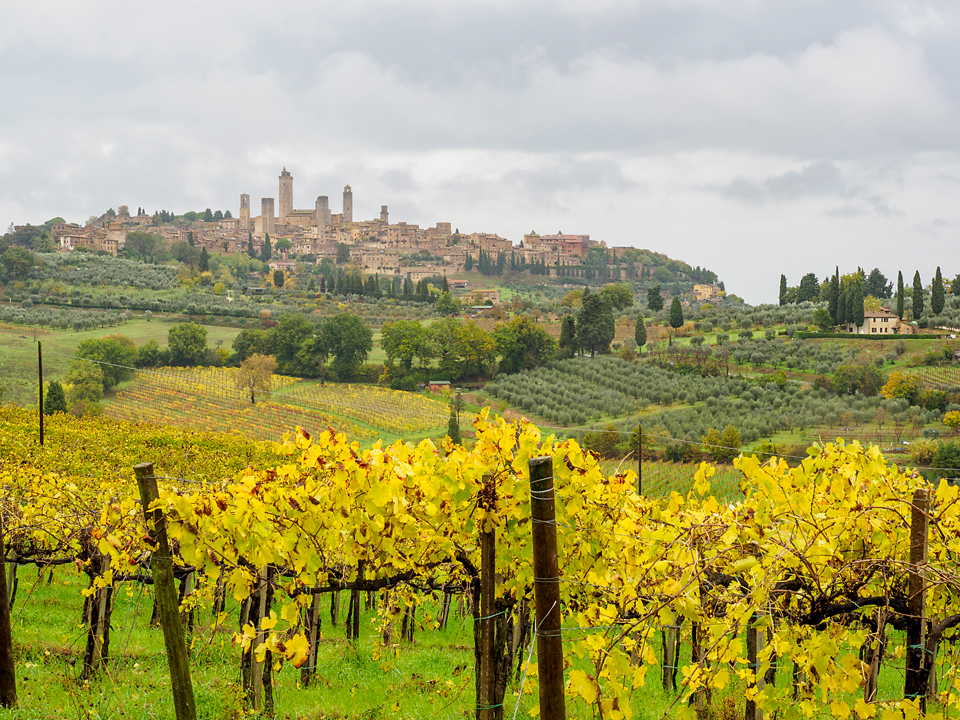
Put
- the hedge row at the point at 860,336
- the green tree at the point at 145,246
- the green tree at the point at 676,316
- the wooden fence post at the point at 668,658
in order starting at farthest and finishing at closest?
the green tree at the point at 145,246, the green tree at the point at 676,316, the hedge row at the point at 860,336, the wooden fence post at the point at 668,658

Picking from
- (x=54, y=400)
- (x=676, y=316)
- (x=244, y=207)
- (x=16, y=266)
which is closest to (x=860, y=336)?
(x=676, y=316)

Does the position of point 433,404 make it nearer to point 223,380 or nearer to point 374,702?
point 223,380

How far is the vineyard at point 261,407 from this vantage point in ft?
109

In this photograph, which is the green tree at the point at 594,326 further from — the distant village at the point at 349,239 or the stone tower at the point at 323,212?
the stone tower at the point at 323,212

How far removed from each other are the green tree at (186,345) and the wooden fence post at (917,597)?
49.6m

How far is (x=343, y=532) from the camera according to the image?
2926mm

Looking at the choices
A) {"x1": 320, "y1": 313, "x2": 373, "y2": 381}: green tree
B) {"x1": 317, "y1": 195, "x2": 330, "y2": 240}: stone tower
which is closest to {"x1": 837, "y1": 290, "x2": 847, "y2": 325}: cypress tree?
{"x1": 320, "y1": 313, "x2": 373, "y2": 381}: green tree

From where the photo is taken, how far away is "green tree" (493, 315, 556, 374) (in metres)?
49.8

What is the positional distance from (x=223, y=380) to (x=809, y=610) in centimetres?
4298

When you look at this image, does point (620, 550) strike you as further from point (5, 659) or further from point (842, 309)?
point (842, 309)

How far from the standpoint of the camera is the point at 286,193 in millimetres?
152375

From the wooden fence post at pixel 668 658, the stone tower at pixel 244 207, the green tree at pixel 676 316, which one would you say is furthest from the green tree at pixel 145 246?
the wooden fence post at pixel 668 658

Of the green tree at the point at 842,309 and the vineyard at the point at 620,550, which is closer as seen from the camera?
the vineyard at the point at 620,550

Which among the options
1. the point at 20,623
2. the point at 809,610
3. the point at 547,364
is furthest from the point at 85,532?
the point at 547,364
